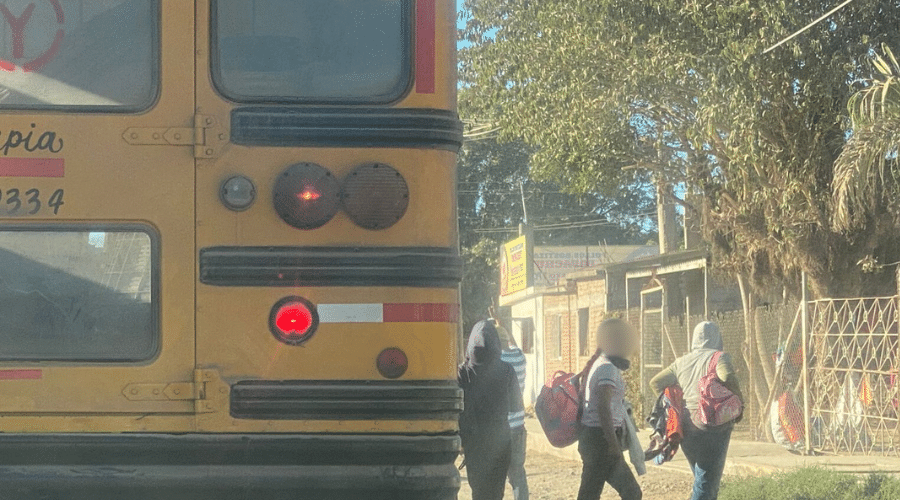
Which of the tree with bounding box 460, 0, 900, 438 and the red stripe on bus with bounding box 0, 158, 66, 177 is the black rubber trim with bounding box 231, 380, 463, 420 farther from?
the tree with bounding box 460, 0, 900, 438

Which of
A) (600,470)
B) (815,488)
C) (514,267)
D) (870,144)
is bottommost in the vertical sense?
(815,488)

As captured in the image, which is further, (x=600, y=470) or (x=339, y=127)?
(x=600, y=470)

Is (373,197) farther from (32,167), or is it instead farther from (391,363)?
(32,167)

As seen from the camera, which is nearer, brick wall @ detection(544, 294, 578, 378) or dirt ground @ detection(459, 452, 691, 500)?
dirt ground @ detection(459, 452, 691, 500)

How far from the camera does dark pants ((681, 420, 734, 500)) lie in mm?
7766

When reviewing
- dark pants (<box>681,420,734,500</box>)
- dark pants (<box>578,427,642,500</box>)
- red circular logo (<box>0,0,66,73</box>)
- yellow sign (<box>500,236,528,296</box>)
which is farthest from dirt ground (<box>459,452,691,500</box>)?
yellow sign (<box>500,236,528,296</box>)

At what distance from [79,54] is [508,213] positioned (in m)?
40.5

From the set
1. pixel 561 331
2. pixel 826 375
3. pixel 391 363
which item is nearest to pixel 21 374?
pixel 391 363

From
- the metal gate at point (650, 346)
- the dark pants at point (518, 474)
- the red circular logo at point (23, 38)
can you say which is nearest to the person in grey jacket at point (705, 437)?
the dark pants at point (518, 474)

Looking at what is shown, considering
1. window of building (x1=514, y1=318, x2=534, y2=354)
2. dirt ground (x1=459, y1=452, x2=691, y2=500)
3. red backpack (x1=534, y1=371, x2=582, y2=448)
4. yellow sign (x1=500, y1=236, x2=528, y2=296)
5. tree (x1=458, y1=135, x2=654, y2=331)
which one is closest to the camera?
red backpack (x1=534, y1=371, x2=582, y2=448)

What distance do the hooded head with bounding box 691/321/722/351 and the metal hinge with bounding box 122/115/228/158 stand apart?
5.39 m

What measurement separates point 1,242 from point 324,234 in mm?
899

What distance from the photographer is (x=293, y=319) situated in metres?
3.45

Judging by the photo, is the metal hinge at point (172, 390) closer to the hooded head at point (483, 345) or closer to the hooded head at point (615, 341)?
the hooded head at point (483, 345)
